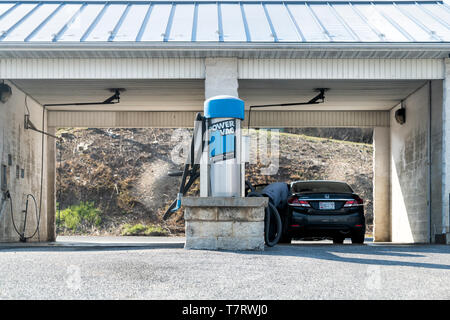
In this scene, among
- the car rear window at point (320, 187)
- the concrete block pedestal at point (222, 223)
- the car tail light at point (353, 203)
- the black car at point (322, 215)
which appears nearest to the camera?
the concrete block pedestal at point (222, 223)

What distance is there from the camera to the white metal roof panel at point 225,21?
13969mm

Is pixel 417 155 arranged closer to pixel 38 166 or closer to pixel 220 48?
pixel 220 48

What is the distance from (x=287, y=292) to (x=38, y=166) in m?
15.3

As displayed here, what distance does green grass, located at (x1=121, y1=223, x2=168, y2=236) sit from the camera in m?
27.1

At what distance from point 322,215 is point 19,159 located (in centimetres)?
911

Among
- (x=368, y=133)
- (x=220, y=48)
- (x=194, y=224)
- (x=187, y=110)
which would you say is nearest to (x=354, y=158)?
(x=368, y=133)

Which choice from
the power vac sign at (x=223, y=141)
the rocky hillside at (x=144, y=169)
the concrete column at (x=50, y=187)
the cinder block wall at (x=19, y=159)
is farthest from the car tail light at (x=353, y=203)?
the rocky hillside at (x=144, y=169)

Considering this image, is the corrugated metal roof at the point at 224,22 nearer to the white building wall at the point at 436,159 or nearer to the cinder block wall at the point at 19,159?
the white building wall at the point at 436,159

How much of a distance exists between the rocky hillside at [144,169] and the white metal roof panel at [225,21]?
513 inches

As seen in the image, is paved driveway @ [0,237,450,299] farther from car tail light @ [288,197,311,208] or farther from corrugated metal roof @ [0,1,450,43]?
corrugated metal roof @ [0,1,450,43]

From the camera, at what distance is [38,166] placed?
1942 cm

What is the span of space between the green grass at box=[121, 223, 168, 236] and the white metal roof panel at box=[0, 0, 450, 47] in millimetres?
12453

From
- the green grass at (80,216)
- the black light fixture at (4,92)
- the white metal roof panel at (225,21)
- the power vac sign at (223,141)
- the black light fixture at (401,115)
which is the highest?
the white metal roof panel at (225,21)

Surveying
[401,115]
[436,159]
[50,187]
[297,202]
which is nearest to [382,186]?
[401,115]
